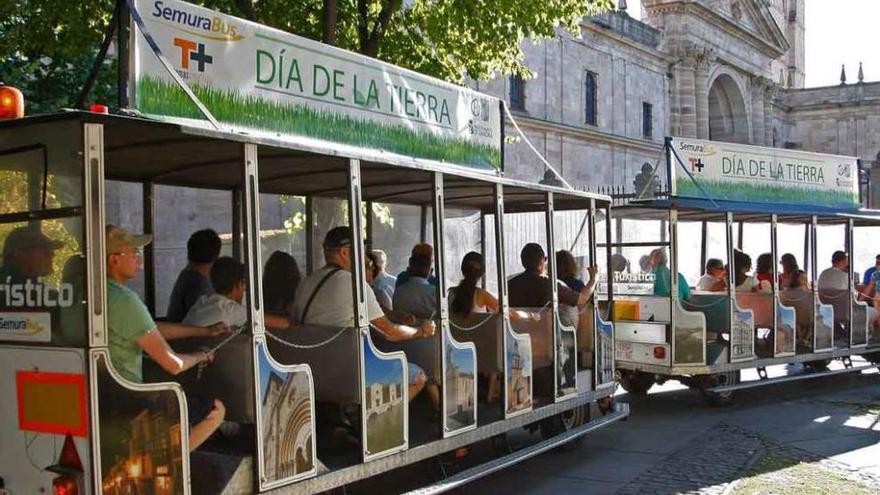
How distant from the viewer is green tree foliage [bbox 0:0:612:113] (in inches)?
474

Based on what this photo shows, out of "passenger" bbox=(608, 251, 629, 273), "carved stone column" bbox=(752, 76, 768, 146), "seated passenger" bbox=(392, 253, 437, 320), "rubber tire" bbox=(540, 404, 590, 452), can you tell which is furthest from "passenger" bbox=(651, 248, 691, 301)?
"carved stone column" bbox=(752, 76, 768, 146)

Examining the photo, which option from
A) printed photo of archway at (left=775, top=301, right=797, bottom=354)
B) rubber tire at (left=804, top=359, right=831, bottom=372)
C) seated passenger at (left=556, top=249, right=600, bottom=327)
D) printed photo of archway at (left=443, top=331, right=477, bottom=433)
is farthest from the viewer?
rubber tire at (left=804, top=359, right=831, bottom=372)

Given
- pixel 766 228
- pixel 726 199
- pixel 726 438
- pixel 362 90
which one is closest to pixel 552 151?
pixel 766 228

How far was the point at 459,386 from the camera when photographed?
301 inches

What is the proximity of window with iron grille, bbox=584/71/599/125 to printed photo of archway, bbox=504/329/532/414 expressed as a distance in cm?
3405

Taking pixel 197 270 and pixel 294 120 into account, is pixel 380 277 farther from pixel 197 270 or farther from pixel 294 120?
pixel 294 120

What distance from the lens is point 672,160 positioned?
40.4 ft

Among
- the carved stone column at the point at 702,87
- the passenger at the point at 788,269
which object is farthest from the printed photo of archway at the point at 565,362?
the carved stone column at the point at 702,87

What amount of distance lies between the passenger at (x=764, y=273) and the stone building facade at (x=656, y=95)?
664 inches

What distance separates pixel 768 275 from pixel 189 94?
1030cm

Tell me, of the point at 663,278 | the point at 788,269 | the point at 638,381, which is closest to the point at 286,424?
the point at 663,278

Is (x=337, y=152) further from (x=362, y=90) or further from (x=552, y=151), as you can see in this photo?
(x=552, y=151)

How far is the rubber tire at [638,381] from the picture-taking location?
13531mm

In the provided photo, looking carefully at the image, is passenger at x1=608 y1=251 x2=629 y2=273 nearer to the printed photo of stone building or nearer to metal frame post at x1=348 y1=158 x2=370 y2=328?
metal frame post at x1=348 y1=158 x2=370 y2=328
